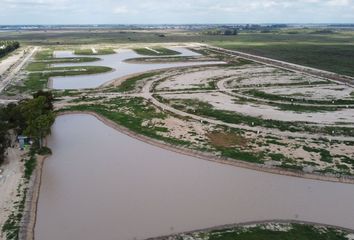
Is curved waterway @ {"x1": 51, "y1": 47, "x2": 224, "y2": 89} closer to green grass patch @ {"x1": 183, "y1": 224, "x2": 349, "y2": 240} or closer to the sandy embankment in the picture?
the sandy embankment

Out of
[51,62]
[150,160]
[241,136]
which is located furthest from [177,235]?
Result: [51,62]

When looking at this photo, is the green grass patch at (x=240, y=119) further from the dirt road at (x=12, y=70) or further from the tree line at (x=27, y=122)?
the dirt road at (x=12, y=70)

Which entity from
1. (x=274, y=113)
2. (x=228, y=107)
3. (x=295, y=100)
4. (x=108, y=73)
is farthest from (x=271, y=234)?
(x=108, y=73)

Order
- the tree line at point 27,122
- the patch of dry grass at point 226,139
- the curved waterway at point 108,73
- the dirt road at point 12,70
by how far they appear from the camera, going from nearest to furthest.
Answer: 1. the tree line at point 27,122
2. the patch of dry grass at point 226,139
3. the dirt road at point 12,70
4. the curved waterway at point 108,73

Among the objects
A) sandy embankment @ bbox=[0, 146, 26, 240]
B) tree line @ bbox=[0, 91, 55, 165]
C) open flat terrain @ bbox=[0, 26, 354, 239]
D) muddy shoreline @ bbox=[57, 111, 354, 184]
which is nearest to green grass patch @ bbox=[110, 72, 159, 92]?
open flat terrain @ bbox=[0, 26, 354, 239]

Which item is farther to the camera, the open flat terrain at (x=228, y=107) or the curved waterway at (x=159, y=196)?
the open flat terrain at (x=228, y=107)

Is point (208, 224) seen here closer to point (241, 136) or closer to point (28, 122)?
point (241, 136)

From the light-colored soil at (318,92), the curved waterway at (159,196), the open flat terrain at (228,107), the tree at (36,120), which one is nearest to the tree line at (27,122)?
the tree at (36,120)
